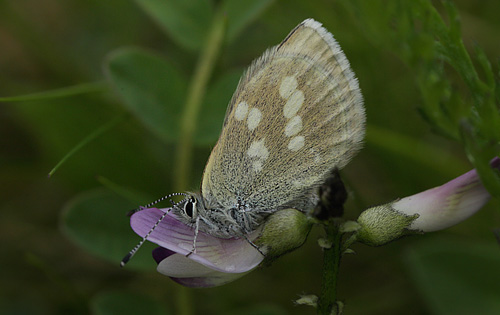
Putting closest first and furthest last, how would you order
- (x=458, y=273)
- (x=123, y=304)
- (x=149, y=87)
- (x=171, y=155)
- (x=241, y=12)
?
(x=123, y=304), (x=458, y=273), (x=149, y=87), (x=241, y=12), (x=171, y=155)

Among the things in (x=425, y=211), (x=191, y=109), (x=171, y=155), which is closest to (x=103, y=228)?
(x=191, y=109)

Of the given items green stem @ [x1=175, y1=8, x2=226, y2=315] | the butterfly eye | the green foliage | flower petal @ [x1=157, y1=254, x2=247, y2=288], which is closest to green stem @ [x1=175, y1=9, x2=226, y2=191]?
green stem @ [x1=175, y1=8, x2=226, y2=315]

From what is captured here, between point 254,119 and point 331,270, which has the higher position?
point 254,119

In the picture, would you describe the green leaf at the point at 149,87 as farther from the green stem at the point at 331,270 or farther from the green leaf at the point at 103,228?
the green stem at the point at 331,270

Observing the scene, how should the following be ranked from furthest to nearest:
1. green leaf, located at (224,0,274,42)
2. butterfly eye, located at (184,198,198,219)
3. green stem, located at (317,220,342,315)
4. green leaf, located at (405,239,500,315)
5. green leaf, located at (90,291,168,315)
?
green leaf, located at (224,0,274,42), green leaf, located at (405,239,500,315), green leaf, located at (90,291,168,315), butterfly eye, located at (184,198,198,219), green stem, located at (317,220,342,315)

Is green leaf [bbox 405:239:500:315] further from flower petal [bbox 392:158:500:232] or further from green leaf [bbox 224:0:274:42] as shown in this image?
green leaf [bbox 224:0:274:42]

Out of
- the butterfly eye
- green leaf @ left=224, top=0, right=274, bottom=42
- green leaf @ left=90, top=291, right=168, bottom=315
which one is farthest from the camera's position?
green leaf @ left=224, top=0, right=274, bottom=42

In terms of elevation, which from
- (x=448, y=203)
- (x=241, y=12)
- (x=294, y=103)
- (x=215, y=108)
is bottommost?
(x=448, y=203)

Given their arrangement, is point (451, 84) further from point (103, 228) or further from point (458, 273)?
point (103, 228)

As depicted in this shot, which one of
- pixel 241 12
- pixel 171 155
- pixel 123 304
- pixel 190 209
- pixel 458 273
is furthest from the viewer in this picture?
pixel 171 155

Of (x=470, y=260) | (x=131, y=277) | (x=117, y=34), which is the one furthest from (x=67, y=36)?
(x=470, y=260)
